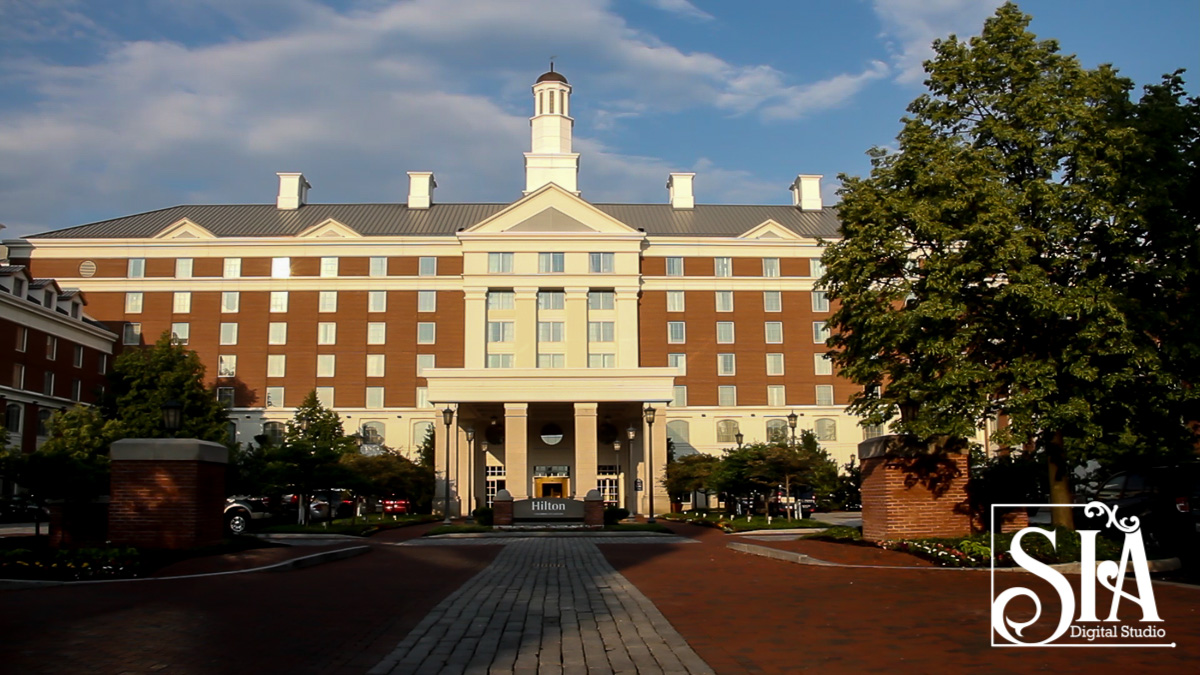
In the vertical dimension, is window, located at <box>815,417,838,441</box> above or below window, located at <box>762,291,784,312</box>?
below

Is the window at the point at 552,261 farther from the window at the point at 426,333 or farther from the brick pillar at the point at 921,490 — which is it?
the brick pillar at the point at 921,490

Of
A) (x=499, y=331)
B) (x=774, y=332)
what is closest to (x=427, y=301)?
(x=499, y=331)

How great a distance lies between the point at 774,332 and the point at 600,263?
15.2m

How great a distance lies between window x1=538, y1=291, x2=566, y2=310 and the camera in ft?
241

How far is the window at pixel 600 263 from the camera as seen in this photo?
73.2m

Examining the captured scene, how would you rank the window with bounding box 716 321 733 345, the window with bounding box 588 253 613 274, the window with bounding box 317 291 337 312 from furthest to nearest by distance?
the window with bounding box 716 321 733 345
the window with bounding box 317 291 337 312
the window with bounding box 588 253 613 274

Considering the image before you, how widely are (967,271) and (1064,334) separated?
2394 mm

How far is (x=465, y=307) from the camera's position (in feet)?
240

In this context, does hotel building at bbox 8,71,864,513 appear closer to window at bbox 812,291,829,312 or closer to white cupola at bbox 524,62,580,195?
window at bbox 812,291,829,312

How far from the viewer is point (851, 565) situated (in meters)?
17.0

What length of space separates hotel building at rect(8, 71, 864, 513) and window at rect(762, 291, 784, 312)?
11 cm

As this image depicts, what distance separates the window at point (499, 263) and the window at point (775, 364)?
2161 centimetres

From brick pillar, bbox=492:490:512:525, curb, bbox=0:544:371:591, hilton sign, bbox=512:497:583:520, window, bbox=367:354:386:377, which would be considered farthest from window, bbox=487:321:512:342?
curb, bbox=0:544:371:591

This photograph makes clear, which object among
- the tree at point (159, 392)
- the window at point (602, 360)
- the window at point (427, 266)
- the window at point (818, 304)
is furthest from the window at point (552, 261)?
the tree at point (159, 392)
